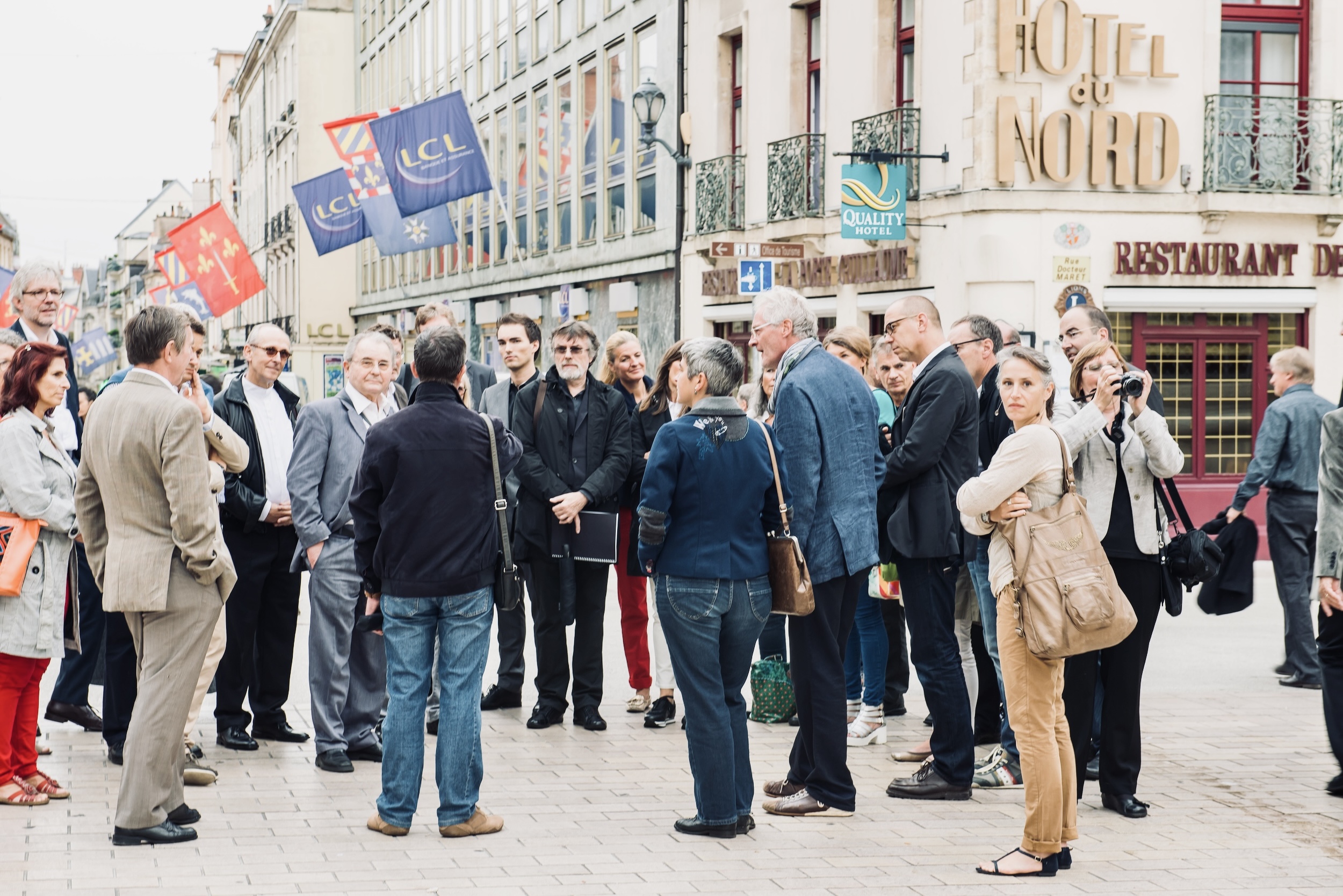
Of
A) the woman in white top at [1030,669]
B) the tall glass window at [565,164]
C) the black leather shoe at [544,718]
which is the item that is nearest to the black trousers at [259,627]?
the black leather shoe at [544,718]

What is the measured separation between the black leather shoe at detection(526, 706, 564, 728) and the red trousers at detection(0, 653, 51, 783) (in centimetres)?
261

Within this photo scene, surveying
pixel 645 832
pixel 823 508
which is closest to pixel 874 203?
pixel 823 508

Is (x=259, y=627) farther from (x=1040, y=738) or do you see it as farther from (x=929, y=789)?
(x=1040, y=738)

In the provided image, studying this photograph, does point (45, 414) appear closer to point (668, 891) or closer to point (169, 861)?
point (169, 861)

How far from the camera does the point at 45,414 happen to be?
739 cm

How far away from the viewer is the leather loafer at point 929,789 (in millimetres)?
6957

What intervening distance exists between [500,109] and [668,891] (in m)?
32.4

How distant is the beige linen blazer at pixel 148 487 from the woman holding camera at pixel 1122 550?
3505 mm

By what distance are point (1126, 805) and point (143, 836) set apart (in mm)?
4011

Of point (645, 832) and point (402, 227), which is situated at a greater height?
point (402, 227)

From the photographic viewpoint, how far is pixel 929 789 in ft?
22.8

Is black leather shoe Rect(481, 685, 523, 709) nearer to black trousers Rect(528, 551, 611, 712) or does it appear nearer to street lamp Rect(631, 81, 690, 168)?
black trousers Rect(528, 551, 611, 712)

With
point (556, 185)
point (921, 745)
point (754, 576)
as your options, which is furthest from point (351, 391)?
point (556, 185)

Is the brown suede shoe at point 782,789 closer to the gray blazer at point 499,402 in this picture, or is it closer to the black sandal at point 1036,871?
the black sandal at point 1036,871
